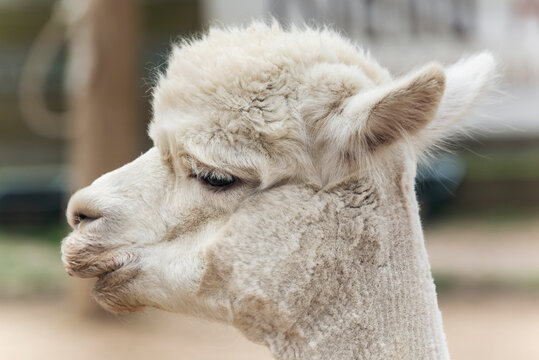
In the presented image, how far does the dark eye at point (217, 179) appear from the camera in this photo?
2.13m

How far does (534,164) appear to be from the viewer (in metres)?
13.7

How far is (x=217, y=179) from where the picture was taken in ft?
7.02

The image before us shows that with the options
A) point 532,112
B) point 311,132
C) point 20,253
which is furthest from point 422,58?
point 311,132

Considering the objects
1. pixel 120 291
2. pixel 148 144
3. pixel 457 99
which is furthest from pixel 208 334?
pixel 148 144

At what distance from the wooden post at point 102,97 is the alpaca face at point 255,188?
5918mm

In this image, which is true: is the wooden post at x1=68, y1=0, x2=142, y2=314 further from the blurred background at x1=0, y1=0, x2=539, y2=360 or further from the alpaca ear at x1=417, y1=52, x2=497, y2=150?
the alpaca ear at x1=417, y1=52, x2=497, y2=150

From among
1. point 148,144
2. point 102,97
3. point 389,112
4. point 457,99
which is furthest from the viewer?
point 148,144

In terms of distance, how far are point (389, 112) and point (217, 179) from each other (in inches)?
19.1

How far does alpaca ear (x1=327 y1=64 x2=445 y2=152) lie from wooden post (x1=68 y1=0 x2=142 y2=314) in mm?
6212

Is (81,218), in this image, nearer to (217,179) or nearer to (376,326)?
(217,179)

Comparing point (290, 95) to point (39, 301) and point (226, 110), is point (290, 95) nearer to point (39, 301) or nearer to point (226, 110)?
point (226, 110)

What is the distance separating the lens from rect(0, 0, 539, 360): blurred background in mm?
7914

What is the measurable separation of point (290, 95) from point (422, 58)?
25.8 feet

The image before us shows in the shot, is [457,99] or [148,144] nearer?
[457,99]
